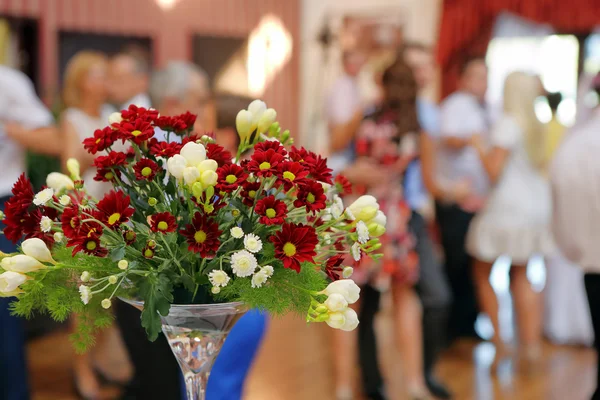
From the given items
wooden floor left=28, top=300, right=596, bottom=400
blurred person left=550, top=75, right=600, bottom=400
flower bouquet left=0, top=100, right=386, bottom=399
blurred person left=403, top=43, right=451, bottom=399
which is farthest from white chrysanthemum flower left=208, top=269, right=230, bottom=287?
wooden floor left=28, top=300, right=596, bottom=400

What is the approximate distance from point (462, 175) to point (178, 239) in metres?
3.38

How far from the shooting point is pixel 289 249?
0.91m

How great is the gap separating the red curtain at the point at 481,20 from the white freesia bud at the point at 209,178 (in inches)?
Result: 249

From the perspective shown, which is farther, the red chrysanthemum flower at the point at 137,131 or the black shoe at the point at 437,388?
the black shoe at the point at 437,388

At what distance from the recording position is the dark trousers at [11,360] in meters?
2.68

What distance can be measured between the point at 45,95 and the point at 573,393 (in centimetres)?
424

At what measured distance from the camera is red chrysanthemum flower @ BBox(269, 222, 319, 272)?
0.91 metres

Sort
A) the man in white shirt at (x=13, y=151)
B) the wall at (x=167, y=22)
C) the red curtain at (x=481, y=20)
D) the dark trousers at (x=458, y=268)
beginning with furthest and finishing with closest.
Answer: the red curtain at (x=481, y=20)
the wall at (x=167, y=22)
the dark trousers at (x=458, y=268)
the man in white shirt at (x=13, y=151)

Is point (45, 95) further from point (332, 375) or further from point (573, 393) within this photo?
point (573, 393)

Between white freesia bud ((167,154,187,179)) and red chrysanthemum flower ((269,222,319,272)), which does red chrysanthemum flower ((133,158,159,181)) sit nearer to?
white freesia bud ((167,154,187,179))

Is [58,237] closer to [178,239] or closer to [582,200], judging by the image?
[178,239]

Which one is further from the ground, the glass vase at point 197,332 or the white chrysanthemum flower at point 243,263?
the white chrysanthemum flower at point 243,263

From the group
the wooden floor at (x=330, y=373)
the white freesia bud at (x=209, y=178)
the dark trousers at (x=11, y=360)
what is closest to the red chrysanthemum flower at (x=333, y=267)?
the white freesia bud at (x=209, y=178)

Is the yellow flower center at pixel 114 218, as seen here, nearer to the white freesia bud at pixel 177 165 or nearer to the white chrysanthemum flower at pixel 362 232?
the white freesia bud at pixel 177 165
